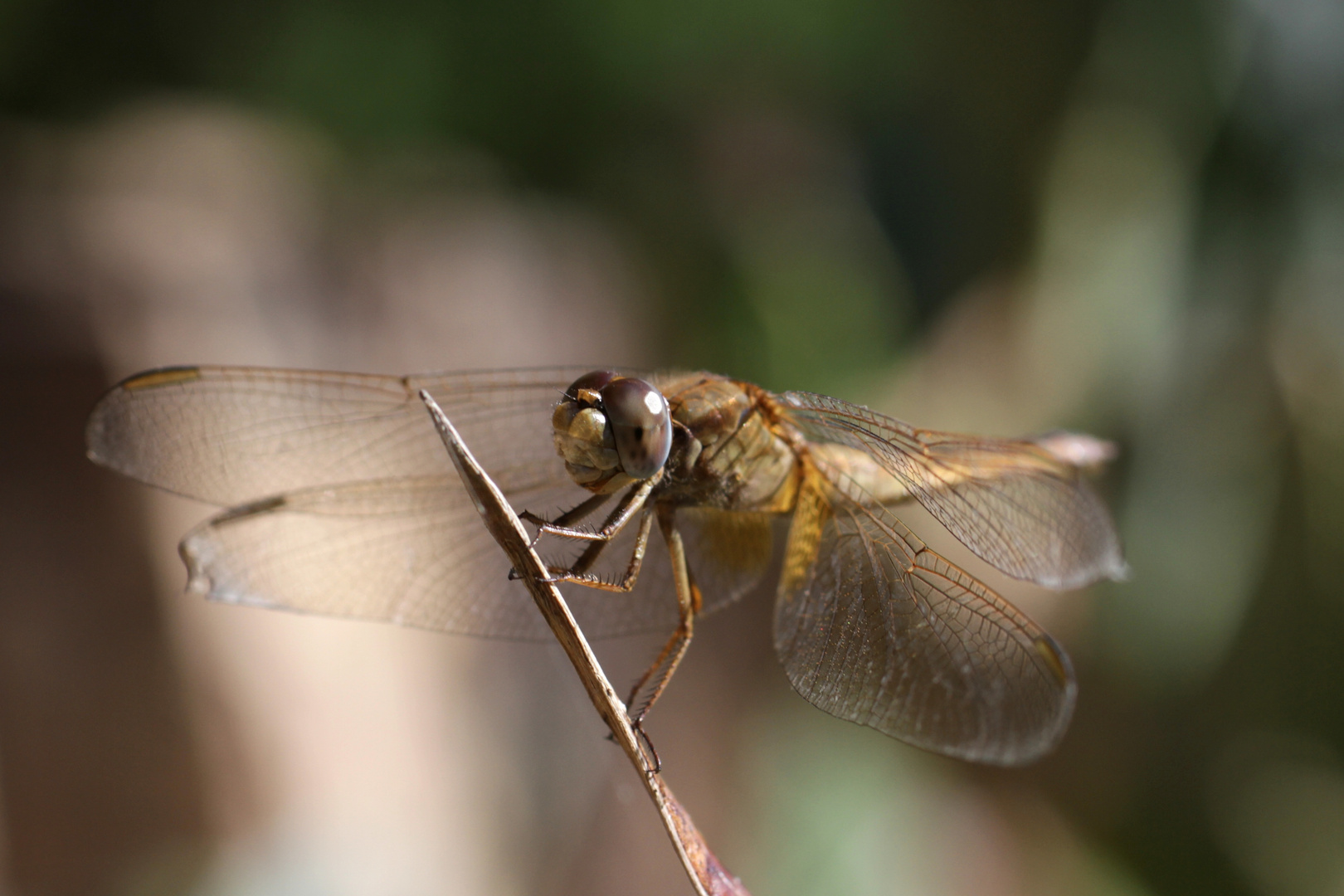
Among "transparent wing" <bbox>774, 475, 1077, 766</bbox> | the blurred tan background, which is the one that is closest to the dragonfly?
"transparent wing" <bbox>774, 475, 1077, 766</bbox>

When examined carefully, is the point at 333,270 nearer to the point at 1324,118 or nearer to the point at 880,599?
the point at 880,599

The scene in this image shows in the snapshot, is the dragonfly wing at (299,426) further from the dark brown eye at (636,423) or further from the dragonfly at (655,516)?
the dark brown eye at (636,423)

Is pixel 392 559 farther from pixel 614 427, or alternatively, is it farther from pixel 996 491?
pixel 996 491

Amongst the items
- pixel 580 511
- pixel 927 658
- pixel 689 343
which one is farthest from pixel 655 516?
pixel 689 343

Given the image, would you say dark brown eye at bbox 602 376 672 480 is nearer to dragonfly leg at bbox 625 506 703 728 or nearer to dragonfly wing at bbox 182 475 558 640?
dragonfly leg at bbox 625 506 703 728

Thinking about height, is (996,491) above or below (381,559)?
above

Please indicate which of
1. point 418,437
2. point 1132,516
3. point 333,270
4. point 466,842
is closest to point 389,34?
point 333,270
